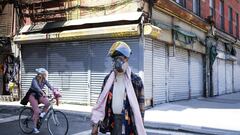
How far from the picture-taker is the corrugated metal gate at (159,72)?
1479 centimetres

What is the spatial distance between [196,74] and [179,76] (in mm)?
3130

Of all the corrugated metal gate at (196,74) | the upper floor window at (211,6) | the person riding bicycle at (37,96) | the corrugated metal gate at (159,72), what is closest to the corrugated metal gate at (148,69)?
the corrugated metal gate at (159,72)

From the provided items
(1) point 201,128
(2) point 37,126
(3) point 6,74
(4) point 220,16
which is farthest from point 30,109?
(4) point 220,16

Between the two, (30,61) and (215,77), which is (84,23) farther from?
(215,77)

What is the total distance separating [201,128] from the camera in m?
10.1

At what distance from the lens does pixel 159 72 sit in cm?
1523

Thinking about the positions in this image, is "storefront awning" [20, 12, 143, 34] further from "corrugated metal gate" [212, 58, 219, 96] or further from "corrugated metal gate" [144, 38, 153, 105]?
"corrugated metal gate" [212, 58, 219, 96]

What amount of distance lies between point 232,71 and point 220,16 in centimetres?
515

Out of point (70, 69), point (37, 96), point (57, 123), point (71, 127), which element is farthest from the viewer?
point (70, 69)

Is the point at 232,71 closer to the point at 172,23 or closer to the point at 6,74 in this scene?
the point at 172,23

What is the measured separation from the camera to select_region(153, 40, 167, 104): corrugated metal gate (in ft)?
48.5

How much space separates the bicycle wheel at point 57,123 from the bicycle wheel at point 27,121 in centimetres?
83

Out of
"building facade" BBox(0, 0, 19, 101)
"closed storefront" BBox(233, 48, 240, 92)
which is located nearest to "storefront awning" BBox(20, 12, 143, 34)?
"building facade" BBox(0, 0, 19, 101)

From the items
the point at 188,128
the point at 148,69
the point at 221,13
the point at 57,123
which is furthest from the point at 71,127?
the point at 221,13
